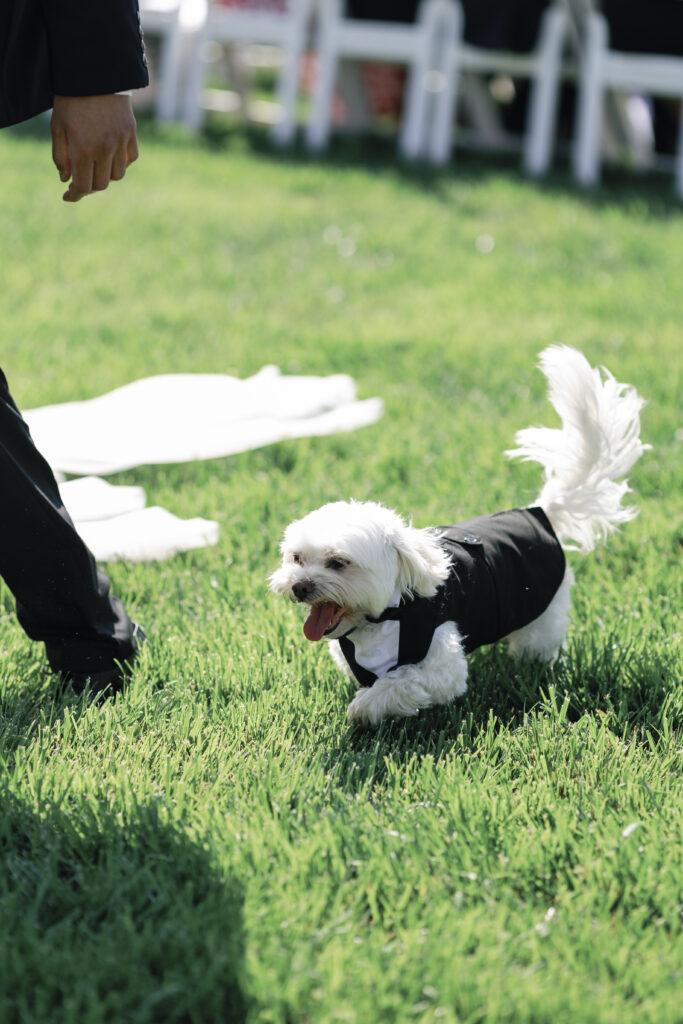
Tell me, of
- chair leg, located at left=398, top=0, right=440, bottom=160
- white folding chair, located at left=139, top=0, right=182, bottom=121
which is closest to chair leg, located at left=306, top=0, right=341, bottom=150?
chair leg, located at left=398, top=0, right=440, bottom=160

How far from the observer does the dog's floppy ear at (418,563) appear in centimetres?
249

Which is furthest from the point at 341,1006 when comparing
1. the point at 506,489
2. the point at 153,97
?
the point at 153,97

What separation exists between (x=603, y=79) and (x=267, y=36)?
2.78 m

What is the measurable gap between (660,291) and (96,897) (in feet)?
16.4

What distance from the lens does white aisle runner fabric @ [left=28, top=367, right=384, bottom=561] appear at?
3.95 m

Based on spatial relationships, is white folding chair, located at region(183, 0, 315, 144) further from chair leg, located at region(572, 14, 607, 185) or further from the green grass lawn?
the green grass lawn

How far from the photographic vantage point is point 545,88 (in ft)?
28.3

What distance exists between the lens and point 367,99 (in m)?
10.7

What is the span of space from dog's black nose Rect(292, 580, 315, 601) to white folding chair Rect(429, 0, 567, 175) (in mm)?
6957

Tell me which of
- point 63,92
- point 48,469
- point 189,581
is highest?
point 63,92

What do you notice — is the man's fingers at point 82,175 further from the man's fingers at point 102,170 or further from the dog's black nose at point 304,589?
the dog's black nose at point 304,589

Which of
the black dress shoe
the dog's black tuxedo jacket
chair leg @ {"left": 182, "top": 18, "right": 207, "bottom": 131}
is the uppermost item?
chair leg @ {"left": 182, "top": 18, "right": 207, "bottom": 131}

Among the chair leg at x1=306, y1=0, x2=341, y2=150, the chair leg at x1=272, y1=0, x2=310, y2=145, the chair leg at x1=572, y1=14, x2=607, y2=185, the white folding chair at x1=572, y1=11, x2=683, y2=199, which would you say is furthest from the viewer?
the chair leg at x1=272, y1=0, x2=310, y2=145

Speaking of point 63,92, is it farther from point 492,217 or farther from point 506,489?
point 492,217
